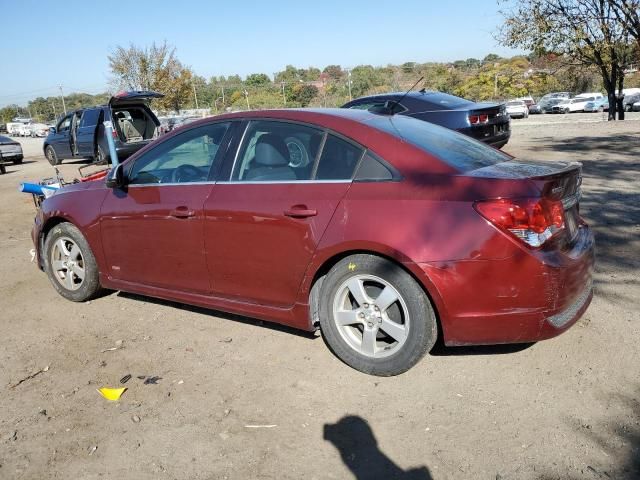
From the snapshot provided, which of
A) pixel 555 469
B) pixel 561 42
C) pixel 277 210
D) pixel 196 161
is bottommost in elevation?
pixel 555 469

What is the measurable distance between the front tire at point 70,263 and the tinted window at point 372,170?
2633mm

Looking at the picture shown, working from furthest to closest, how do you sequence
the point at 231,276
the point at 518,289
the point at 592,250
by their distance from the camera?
the point at 231,276, the point at 592,250, the point at 518,289

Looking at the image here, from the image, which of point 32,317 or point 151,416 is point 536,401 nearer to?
point 151,416

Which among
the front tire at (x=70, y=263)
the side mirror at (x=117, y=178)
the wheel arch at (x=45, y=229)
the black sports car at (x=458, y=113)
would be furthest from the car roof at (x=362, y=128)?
the black sports car at (x=458, y=113)

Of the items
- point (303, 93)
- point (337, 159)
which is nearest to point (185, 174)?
point (337, 159)

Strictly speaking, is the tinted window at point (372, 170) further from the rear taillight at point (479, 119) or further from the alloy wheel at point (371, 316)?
the rear taillight at point (479, 119)

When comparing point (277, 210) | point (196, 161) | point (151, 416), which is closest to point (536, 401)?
point (277, 210)

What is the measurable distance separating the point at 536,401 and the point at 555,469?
22.0 inches

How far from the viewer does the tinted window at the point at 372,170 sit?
3.24 metres

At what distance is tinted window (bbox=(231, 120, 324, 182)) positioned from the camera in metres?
3.57

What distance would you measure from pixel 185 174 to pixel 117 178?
0.65 m

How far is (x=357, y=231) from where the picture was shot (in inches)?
125

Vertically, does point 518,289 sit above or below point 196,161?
below

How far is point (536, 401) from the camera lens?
9.71 feet
